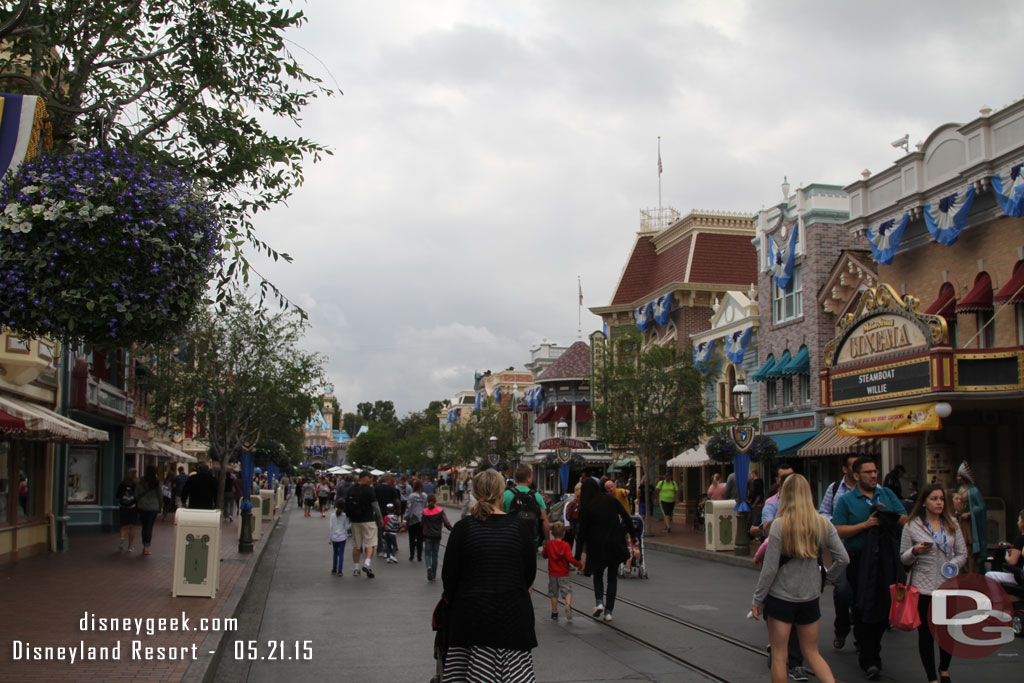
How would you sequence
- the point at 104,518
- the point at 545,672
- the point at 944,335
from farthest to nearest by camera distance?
1. the point at 104,518
2. the point at 944,335
3. the point at 545,672

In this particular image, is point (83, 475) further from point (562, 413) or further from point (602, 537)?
point (562, 413)

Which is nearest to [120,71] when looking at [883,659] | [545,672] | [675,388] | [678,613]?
[545,672]

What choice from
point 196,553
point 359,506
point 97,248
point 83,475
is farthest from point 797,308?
point 97,248

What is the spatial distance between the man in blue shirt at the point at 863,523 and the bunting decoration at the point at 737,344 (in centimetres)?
2728

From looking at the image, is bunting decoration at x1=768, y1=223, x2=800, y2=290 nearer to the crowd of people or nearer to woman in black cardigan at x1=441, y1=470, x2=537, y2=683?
the crowd of people

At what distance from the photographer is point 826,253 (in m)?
31.8

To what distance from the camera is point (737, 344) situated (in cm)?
3684

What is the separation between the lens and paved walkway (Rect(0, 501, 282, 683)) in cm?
840

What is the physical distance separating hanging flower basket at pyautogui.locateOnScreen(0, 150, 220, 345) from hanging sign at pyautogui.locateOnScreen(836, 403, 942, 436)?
16829 millimetres

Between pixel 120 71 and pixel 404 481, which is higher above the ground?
pixel 120 71

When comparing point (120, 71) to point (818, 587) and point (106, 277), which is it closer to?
point (106, 277)

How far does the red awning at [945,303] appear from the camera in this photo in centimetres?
2348

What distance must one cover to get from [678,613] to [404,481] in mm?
18592

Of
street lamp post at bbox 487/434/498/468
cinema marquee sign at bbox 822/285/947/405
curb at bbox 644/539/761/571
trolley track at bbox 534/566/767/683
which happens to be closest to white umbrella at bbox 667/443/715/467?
curb at bbox 644/539/761/571
